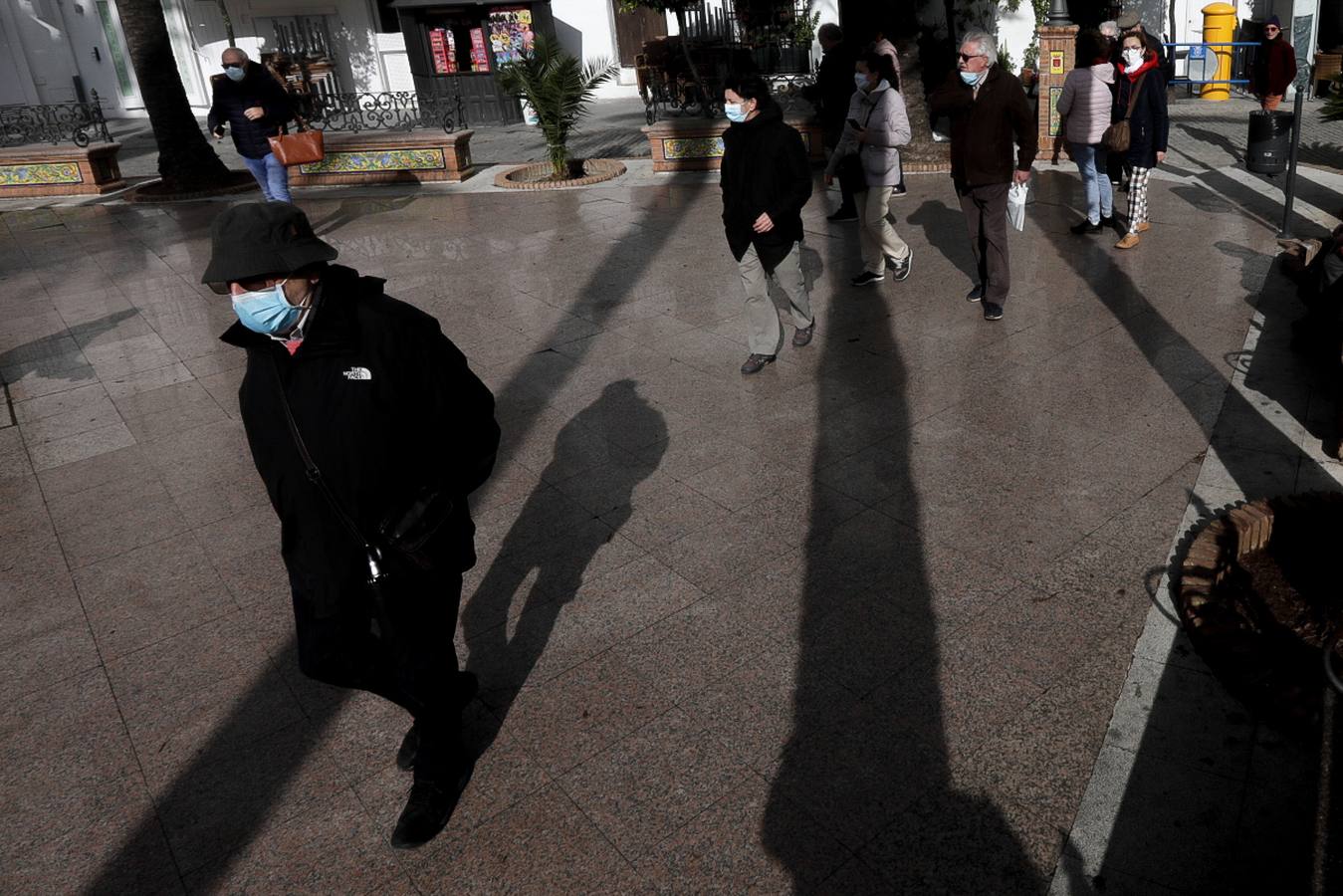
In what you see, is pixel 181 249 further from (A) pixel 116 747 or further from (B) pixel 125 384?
(A) pixel 116 747

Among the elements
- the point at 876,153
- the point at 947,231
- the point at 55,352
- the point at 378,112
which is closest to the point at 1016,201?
the point at 876,153

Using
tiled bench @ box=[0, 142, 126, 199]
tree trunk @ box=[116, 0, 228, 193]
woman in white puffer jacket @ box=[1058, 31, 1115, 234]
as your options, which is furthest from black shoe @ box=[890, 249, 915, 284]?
tiled bench @ box=[0, 142, 126, 199]

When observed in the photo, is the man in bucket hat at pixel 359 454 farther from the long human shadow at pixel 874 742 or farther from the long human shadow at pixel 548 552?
the long human shadow at pixel 874 742

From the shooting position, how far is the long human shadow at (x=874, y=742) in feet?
9.86

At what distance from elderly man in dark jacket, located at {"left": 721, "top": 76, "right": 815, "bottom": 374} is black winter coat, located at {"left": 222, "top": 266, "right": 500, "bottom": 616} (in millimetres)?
Result: 3418

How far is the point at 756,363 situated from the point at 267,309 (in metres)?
4.04

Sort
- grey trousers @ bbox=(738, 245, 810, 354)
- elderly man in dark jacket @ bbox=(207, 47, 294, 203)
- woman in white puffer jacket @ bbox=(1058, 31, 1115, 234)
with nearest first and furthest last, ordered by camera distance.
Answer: grey trousers @ bbox=(738, 245, 810, 354)
woman in white puffer jacket @ bbox=(1058, 31, 1115, 234)
elderly man in dark jacket @ bbox=(207, 47, 294, 203)

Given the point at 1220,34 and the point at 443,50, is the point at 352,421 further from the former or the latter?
the point at 443,50

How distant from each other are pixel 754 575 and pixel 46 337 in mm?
6751

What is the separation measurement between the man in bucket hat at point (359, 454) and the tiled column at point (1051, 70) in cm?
1134

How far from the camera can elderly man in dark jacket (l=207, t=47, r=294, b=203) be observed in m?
10.8

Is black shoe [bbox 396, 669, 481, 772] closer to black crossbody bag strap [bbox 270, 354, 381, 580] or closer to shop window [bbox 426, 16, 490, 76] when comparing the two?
black crossbody bag strap [bbox 270, 354, 381, 580]

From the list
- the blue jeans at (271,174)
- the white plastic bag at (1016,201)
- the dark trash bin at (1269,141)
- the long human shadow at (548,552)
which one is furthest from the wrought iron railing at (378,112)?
the long human shadow at (548,552)

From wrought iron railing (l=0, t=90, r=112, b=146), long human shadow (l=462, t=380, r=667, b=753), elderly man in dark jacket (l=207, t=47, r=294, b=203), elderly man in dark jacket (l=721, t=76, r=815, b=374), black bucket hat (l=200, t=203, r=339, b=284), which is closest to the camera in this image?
black bucket hat (l=200, t=203, r=339, b=284)
